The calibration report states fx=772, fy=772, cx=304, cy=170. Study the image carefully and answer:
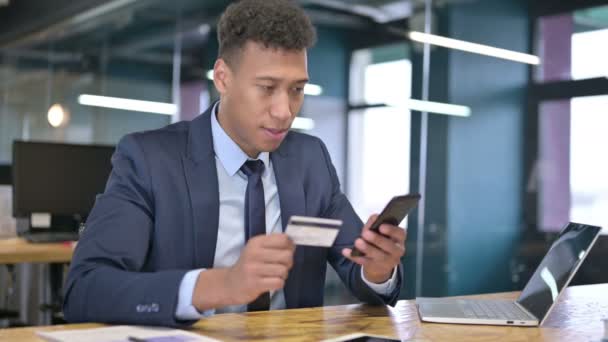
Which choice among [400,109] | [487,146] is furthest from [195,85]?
[487,146]

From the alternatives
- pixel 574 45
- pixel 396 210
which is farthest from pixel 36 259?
pixel 574 45

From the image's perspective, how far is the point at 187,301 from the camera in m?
1.34

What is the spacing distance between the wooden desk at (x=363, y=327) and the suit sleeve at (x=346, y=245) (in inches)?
1.4

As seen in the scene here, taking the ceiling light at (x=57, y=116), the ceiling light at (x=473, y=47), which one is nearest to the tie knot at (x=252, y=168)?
the ceiling light at (x=473, y=47)

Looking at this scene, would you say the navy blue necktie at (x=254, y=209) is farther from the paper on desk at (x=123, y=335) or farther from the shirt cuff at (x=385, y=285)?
the paper on desk at (x=123, y=335)

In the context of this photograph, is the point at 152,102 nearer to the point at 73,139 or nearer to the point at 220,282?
the point at 73,139

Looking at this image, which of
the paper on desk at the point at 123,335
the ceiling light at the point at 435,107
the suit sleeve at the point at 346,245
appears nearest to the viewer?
the paper on desk at the point at 123,335

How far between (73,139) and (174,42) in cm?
157

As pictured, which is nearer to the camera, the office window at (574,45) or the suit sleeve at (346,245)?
the suit sleeve at (346,245)

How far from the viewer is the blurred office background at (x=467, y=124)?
432 centimetres

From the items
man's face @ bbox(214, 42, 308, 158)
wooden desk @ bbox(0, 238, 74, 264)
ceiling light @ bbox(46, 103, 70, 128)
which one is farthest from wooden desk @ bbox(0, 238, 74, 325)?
ceiling light @ bbox(46, 103, 70, 128)

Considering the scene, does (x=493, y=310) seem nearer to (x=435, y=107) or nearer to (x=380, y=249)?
(x=380, y=249)

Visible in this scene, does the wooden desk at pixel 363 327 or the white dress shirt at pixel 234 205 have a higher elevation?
the white dress shirt at pixel 234 205

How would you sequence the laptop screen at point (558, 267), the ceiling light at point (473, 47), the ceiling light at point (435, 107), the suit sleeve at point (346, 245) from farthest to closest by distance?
the ceiling light at point (435, 107), the ceiling light at point (473, 47), the suit sleeve at point (346, 245), the laptop screen at point (558, 267)
